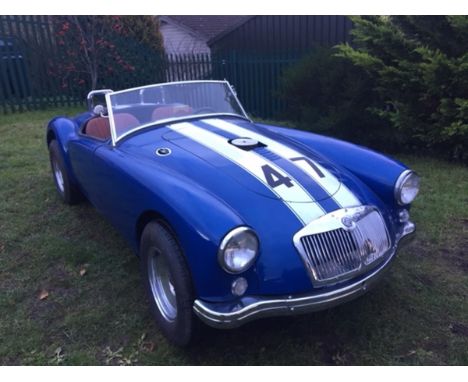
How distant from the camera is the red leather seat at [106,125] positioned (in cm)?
362

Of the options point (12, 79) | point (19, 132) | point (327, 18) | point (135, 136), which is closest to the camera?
point (135, 136)

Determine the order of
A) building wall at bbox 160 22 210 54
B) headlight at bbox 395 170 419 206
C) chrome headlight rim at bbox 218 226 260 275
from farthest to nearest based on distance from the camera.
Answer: building wall at bbox 160 22 210 54 → headlight at bbox 395 170 419 206 → chrome headlight rim at bbox 218 226 260 275

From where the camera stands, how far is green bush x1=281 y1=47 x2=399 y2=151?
6641 millimetres

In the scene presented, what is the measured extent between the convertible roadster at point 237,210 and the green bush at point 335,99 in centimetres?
317

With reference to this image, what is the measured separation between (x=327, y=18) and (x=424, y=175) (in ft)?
27.0

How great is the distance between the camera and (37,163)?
618 centimetres

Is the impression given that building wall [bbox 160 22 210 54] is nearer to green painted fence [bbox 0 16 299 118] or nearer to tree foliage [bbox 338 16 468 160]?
green painted fence [bbox 0 16 299 118]

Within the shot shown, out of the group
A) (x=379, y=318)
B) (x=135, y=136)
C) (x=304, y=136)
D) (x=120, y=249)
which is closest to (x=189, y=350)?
(x=379, y=318)

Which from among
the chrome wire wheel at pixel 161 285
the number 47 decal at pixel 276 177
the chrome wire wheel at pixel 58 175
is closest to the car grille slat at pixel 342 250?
the number 47 decal at pixel 276 177

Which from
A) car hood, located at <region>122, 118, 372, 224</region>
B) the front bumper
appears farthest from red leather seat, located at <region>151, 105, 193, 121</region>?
the front bumper

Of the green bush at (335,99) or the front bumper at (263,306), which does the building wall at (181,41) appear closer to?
the green bush at (335,99)

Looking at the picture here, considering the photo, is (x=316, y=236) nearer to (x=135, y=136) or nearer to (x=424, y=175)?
(x=135, y=136)

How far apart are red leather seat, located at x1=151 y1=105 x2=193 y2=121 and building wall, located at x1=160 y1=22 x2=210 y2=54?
1947 centimetres

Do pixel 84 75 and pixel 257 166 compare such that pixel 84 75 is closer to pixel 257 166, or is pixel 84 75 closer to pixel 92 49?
pixel 92 49
